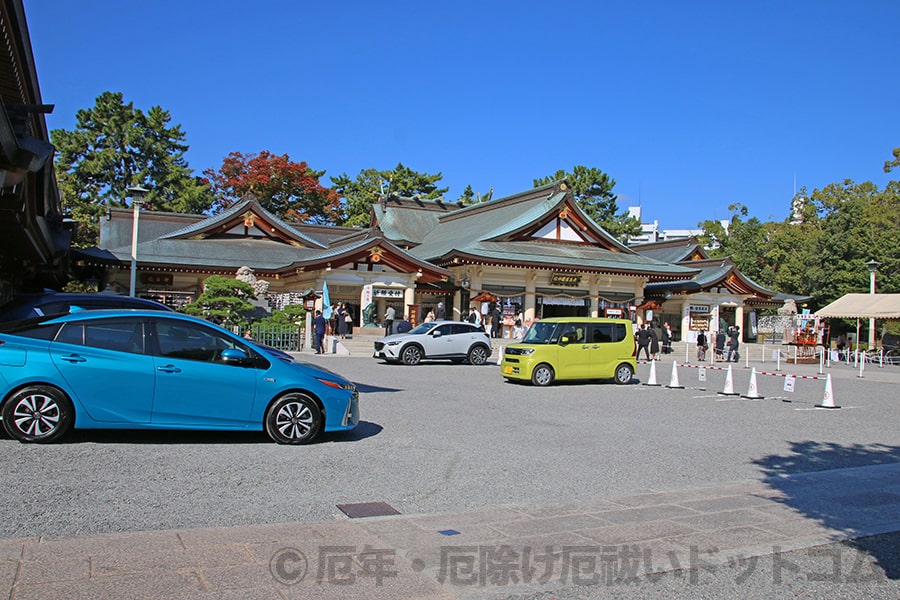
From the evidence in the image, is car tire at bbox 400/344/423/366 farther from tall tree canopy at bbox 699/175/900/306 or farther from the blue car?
tall tree canopy at bbox 699/175/900/306

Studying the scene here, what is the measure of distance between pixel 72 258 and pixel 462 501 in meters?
28.4

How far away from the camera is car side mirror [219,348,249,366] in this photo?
27.5 feet

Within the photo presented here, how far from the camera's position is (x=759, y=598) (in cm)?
456

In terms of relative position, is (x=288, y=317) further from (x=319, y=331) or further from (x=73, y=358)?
(x=73, y=358)

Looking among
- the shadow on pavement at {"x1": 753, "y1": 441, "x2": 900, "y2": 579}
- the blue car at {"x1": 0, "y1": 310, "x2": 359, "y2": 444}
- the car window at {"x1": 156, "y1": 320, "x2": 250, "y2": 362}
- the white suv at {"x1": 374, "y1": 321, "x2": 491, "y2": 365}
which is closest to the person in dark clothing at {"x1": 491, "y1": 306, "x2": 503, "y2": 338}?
the white suv at {"x1": 374, "y1": 321, "x2": 491, "y2": 365}

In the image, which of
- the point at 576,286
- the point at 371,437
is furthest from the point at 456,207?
the point at 371,437

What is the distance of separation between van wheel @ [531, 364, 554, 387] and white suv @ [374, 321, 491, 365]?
6234mm

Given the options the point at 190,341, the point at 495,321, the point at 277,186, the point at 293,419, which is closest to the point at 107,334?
the point at 190,341

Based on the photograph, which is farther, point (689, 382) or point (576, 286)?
point (576, 286)

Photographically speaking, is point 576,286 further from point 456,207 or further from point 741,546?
point 741,546

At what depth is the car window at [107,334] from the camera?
8016mm

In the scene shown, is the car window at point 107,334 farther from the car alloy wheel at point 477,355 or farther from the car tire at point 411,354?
the car alloy wheel at point 477,355

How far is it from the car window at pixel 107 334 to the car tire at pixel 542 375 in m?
10.9

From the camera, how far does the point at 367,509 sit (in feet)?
20.7
